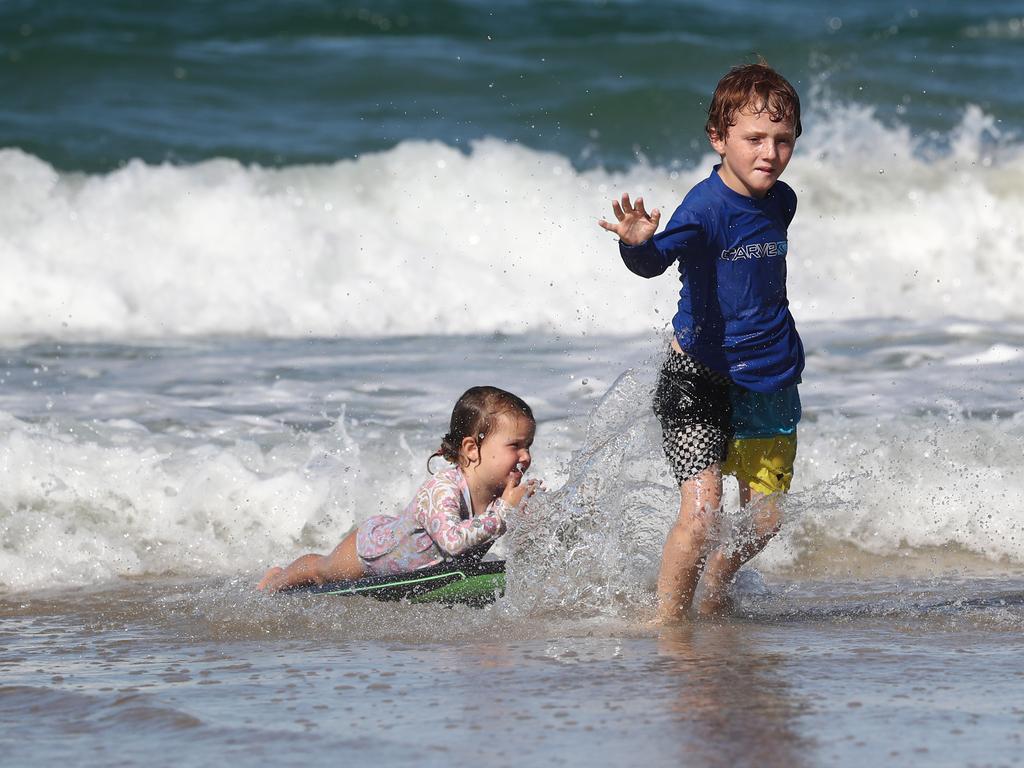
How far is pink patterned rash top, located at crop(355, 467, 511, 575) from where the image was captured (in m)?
4.34

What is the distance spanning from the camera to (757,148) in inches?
158

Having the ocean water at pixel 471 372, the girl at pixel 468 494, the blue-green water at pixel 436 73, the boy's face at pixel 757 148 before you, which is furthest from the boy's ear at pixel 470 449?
the blue-green water at pixel 436 73

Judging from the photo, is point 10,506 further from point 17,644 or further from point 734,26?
point 734,26

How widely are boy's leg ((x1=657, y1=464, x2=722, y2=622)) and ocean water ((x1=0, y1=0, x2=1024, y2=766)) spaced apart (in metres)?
0.11

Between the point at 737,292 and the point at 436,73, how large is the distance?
10405mm

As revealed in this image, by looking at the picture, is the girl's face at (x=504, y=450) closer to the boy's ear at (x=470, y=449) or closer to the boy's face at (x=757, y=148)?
the boy's ear at (x=470, y=449)

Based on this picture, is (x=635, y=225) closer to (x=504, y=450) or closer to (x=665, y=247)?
(x=665, y=247)

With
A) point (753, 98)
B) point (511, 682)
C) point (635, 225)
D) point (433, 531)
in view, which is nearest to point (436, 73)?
point (433, 531)

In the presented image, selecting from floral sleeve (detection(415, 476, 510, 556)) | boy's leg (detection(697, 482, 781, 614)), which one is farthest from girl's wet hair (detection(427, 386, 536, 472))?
boy's leg (detection(697, 482, 781, 614))

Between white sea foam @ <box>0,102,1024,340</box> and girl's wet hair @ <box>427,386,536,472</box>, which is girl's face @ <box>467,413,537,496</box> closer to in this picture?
girl's wet hair @ <box>427,386,536,472</box>

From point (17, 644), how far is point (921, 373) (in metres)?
5.11

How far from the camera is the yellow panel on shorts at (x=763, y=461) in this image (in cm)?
423

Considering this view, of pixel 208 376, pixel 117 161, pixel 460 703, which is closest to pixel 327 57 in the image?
pixel 117 161

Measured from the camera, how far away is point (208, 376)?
8.12 meters
